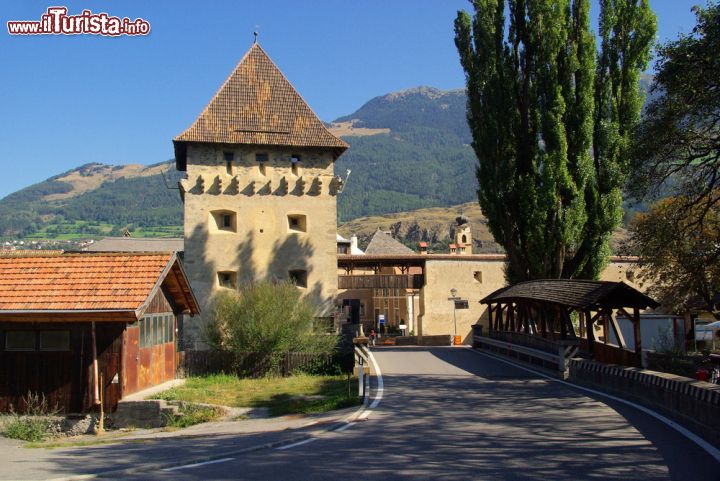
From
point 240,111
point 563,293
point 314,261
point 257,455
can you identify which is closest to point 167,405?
point 257,455

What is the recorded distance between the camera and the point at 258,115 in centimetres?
3309

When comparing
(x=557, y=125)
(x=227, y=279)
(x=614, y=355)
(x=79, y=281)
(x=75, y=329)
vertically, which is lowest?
(x=614, y=355)

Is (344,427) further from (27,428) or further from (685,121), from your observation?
(685,121)

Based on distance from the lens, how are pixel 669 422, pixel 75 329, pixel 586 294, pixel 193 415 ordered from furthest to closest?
pixel 586 294
pixel 75 329
pixel 193 415
pixel 669 422

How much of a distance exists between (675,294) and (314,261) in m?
16.4

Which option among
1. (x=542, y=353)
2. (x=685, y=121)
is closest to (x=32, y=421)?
(x=542, y=353)

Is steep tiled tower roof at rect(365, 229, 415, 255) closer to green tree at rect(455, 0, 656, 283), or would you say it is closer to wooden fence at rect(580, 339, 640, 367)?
green tree at rect(455, 0, 656, 283)

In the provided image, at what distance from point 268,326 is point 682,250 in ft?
43.7

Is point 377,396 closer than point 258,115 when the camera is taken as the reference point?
Yes

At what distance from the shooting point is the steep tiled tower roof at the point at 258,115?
3203cm

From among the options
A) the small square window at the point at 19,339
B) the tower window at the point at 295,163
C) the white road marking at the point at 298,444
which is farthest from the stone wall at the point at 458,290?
the white road marking at the point at 298,444

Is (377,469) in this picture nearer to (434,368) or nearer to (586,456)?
(586,456)

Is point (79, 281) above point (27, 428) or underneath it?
above

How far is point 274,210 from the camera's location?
32.7 meters
